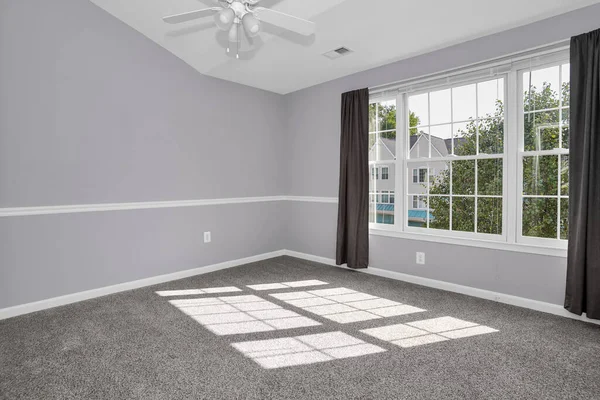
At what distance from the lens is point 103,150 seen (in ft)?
10.7

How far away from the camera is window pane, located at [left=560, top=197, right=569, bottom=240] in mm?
2799

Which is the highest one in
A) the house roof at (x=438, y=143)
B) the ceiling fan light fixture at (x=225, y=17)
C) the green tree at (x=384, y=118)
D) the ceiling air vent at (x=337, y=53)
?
the ceiling air vent at (x=337, y=53)

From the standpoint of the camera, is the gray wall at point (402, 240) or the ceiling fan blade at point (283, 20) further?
the gray wall at point (402, 240)

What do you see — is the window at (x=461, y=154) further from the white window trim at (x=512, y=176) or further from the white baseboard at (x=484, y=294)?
the white baseboard at (x=484, y=294)

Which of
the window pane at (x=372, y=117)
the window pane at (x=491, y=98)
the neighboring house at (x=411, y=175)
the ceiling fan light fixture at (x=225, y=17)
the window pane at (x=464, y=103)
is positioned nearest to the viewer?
the ceiling fan light fixture at (x=225, y=17)

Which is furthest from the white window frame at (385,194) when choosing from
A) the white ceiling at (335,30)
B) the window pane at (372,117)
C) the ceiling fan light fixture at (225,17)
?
the ceiling fan light fixture at (225,17)

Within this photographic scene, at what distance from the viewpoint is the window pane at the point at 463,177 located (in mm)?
3338

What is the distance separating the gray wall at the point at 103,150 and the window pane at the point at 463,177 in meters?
2.68

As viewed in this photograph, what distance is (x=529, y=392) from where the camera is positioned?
1.77 meters

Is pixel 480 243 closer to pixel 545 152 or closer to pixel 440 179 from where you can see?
pixel 440 179

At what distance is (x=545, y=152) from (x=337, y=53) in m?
2.25

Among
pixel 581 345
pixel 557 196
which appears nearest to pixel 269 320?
pixel 581 345

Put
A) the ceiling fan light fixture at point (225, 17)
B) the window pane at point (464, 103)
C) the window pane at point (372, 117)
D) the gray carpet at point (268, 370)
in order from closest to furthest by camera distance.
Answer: the gray carpet at point (268, 370), the ceiling fan light fixture at point (225, 17), the window pane at point (464, 103), the window pane at point (372, 117)

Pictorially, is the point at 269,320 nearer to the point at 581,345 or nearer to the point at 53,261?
the point at 53,261
